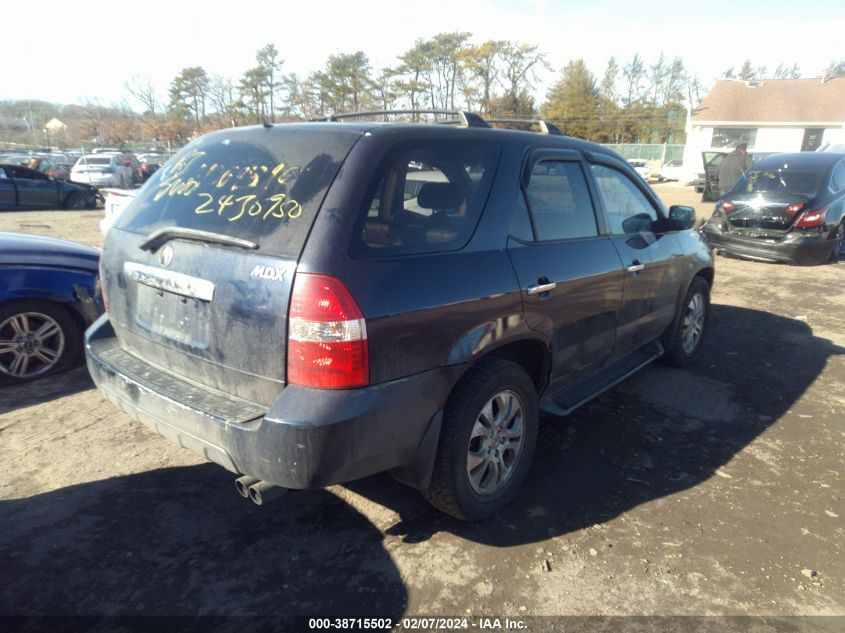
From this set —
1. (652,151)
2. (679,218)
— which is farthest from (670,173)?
(679,218)

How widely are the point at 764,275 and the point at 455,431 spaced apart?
8.11 meters

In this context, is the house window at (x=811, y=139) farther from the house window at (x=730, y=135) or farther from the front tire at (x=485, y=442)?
the front tire at (x=485, y=442)

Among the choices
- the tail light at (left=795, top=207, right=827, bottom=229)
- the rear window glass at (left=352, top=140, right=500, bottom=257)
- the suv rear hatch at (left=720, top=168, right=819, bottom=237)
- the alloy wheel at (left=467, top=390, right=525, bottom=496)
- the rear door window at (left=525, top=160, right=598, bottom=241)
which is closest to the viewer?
the rear window glass at (left=352, top=140, right=500, bottom=257)

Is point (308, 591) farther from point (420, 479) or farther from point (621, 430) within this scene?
point (621, 430)

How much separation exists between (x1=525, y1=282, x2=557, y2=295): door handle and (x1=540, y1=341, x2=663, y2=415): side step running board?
678 mm

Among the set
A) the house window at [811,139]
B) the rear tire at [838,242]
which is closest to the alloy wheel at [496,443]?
the rear tire at [838,242]

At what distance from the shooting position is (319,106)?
46.4 m

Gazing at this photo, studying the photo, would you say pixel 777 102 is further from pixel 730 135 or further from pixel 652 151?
pixel 652 151

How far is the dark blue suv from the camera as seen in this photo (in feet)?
7.16

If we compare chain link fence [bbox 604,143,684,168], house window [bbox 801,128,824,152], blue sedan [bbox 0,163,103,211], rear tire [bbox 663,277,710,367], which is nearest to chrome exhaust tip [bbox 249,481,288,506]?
rear tire [bbox 663,277,710,367]

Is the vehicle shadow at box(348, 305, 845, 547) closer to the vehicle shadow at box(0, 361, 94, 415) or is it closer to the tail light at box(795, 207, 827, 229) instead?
the vehicle shadow at box(0, 361, 94, 415)

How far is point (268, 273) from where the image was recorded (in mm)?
2227

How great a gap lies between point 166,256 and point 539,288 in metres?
1.76

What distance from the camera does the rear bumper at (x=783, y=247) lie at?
→ 29.1ft
